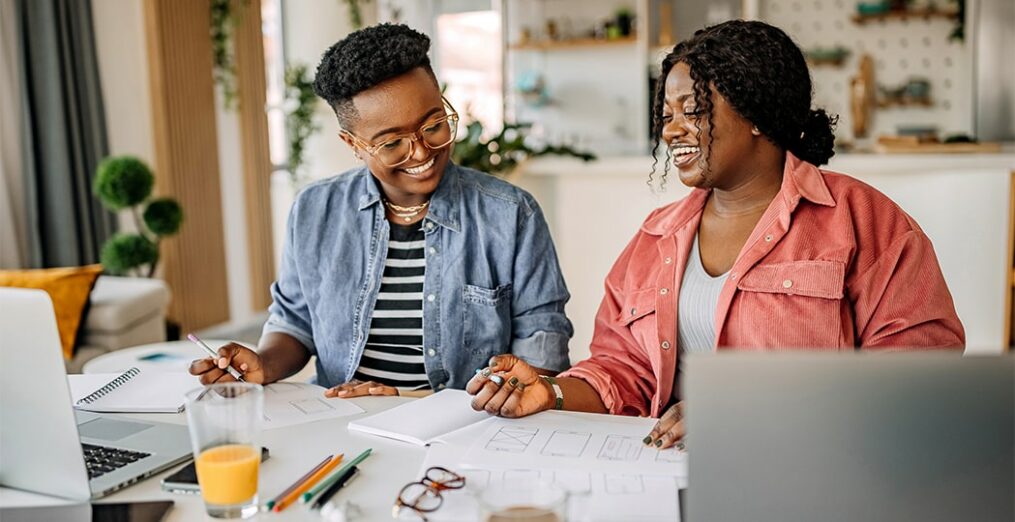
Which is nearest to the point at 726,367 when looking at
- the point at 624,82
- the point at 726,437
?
the point at 726,437

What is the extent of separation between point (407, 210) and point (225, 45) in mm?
3673

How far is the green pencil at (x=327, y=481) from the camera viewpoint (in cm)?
101

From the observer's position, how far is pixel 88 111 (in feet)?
13.8

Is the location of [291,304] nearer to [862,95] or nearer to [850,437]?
[850,437]

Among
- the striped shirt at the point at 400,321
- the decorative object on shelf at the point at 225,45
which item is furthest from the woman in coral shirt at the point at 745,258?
the decorative object on shelf at the point at 225,45

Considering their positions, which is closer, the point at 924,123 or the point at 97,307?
the point at 97,307

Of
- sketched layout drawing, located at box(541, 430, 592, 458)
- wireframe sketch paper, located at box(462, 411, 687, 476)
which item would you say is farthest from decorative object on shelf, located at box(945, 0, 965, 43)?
sketched layout drawing, located at box(541, 430, 592, 458)

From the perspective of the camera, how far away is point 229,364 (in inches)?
60.3

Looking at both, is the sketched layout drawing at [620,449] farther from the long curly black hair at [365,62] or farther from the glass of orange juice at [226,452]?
the long curly black hair at [365,62]

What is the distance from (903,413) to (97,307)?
304 cm

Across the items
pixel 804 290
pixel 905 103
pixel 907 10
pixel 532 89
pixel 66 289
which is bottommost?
pixel 66 289

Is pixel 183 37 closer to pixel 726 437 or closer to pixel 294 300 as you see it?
pixel 294 300

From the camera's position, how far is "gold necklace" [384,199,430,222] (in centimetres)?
178

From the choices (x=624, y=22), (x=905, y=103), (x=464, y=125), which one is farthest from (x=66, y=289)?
(x=905, y=103)
